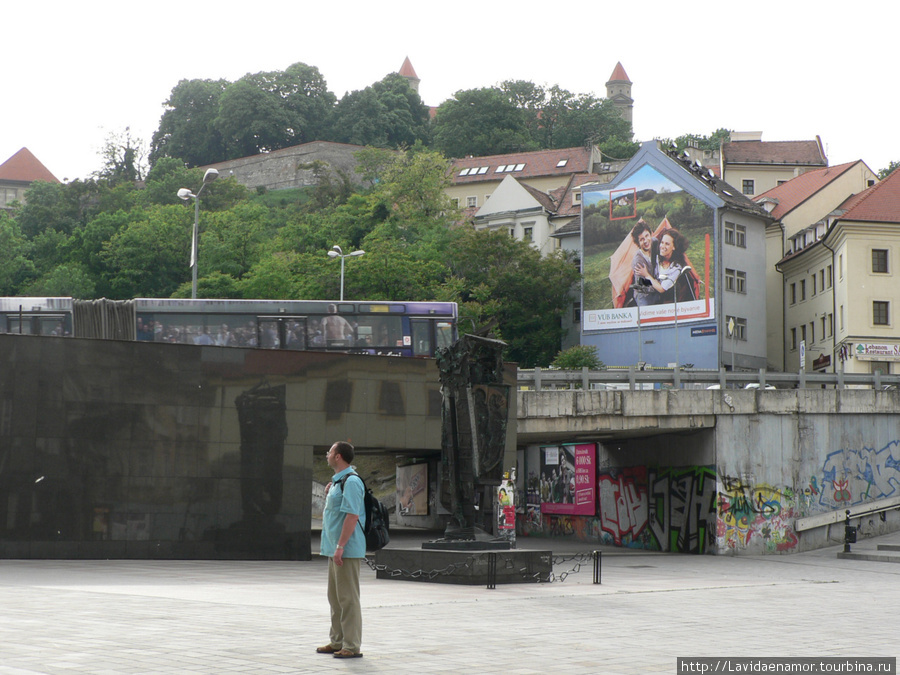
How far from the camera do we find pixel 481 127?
115 metres

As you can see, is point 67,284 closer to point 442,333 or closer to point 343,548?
point 442,333

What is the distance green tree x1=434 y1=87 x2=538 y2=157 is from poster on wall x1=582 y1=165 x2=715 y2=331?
4550 centimetres

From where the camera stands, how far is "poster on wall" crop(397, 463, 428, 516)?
42206 millimetres

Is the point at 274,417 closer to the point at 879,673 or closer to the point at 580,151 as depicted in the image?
the point at 879,673

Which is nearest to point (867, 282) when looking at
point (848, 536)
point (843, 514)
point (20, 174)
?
point (843, 514)

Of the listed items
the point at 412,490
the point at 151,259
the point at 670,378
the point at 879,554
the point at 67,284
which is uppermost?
the point at 151,259

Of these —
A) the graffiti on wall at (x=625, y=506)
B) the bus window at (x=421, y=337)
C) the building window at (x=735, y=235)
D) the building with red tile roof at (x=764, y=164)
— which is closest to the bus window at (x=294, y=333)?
the bus window at (x=421, y=337)

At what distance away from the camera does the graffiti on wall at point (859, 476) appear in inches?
1308

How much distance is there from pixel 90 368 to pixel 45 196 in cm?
8302

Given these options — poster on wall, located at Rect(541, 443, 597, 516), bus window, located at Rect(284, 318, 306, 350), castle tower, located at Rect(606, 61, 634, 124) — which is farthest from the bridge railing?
castle tower, located at Rect(606, 61, 634, 124)

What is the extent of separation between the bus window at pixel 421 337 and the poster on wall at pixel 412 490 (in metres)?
10.9

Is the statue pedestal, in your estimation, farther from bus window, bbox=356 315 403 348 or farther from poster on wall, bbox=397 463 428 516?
poster on wall, bbox=397 463 428 516

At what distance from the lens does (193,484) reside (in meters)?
23.9

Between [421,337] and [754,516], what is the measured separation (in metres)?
11.2
